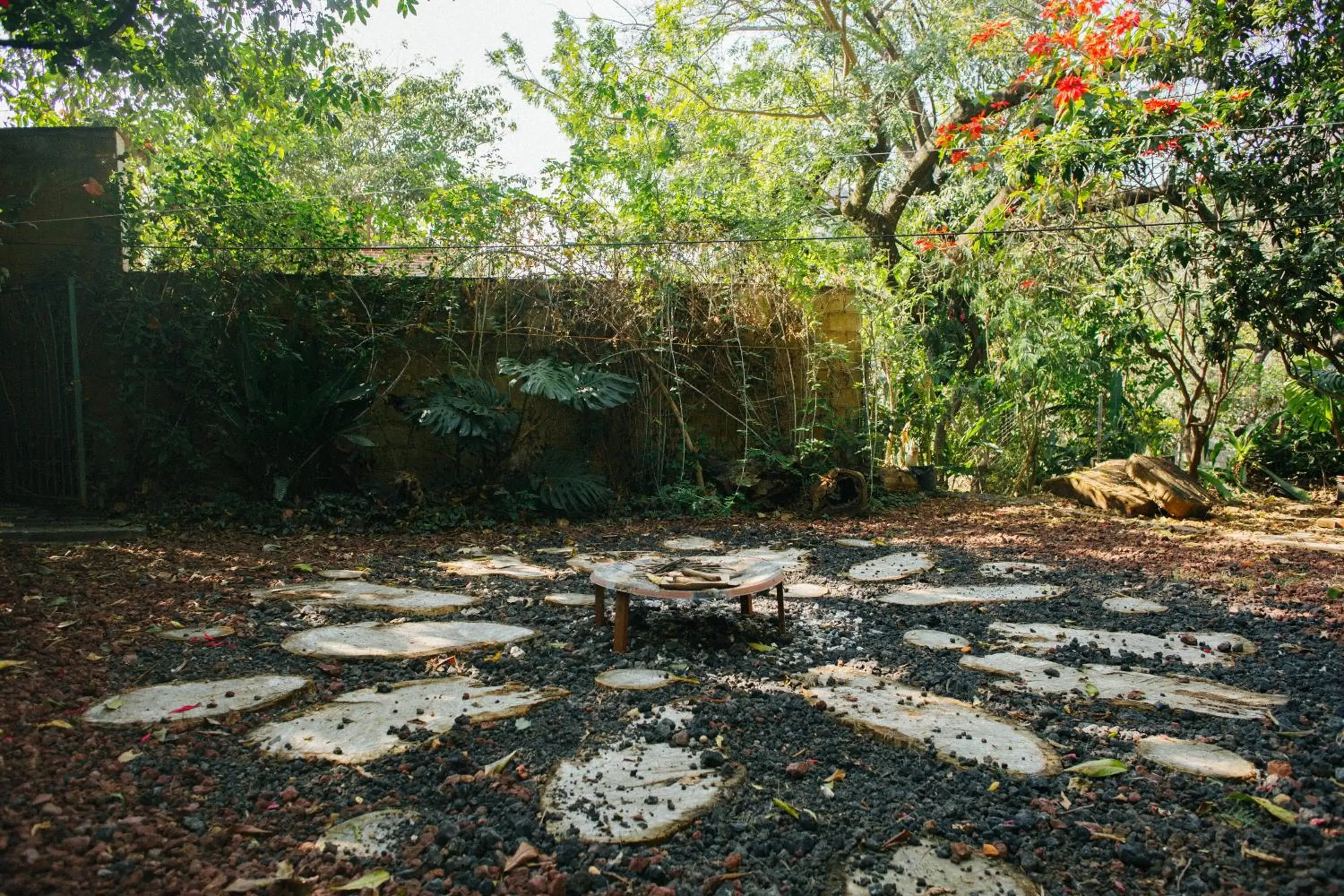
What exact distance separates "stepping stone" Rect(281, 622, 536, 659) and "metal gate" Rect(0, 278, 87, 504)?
3.11m

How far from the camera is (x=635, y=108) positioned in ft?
23.1

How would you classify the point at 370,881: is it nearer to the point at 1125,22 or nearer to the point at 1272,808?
the point at 1272,808

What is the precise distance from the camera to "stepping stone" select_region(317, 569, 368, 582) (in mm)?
3721

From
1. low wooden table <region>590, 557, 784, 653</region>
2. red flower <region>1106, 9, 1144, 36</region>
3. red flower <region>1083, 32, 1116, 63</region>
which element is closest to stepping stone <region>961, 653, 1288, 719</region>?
low wooden table <region>590, 557, 784, 653</region>

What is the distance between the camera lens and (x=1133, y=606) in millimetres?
3322

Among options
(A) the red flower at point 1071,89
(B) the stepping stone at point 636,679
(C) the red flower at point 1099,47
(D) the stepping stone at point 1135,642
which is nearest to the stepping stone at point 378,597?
(B) the stepping stone at point 636,679

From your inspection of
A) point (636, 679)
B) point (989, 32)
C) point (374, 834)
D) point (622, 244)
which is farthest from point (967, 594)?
point (989, 32)

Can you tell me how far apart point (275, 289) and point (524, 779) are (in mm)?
4447

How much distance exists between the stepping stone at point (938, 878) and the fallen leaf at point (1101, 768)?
45 centimetres

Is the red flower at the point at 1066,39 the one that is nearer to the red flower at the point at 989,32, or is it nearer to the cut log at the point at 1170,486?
the red flower at the point at 989,32

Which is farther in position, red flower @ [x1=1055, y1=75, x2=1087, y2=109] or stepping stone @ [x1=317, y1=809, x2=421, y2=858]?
red flower @ [x1=1055, y1=75, x2=1087, y2=109]

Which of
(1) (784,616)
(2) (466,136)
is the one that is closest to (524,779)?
(1) (784,616)

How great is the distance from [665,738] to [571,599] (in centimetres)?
142

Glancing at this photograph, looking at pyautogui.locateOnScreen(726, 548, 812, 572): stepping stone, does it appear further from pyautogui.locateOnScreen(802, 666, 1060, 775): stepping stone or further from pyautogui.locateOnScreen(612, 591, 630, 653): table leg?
pyautogui.locateOnScreen(802, 666, 1060, 775): stepping stone
